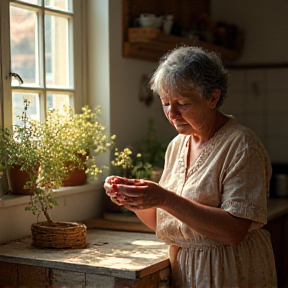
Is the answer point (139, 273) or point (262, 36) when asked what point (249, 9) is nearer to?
point (262, 36)

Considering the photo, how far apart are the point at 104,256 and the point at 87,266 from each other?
0.15 metres

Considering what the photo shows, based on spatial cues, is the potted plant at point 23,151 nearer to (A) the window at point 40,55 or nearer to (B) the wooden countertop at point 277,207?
(A) the window at point 40,55

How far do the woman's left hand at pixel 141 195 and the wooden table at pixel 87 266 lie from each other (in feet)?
0.76

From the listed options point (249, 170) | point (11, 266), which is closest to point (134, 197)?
point (249, 170)

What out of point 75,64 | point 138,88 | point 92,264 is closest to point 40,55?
point 75,64

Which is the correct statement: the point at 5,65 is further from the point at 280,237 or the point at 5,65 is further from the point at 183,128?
the point at 280,237

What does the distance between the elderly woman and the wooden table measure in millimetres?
117

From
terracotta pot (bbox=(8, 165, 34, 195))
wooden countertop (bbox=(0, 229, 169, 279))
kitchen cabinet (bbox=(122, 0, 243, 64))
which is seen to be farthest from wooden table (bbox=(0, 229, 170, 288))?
kitchen cabinet (bbox=(122, 0, 243, 64))

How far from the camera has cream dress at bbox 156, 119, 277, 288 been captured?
6.62ft

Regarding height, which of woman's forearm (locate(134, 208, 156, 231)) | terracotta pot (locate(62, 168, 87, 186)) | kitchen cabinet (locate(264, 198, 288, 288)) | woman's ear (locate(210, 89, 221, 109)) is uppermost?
woman's ear (locate(210, 89, 221, 109))

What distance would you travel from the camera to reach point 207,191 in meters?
2.08

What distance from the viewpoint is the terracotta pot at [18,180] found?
98.3 inches

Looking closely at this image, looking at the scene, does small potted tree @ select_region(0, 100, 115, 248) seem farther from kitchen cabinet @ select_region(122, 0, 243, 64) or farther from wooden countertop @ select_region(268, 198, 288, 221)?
wooden countertop @ select_region(268, 198, 288, 221)

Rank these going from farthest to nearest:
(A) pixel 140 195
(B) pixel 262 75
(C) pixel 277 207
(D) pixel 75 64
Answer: (B) pixel 262 75 → (C) pixel 277 207 → (D) pixel 75 64 → (A) pixel 140 195
